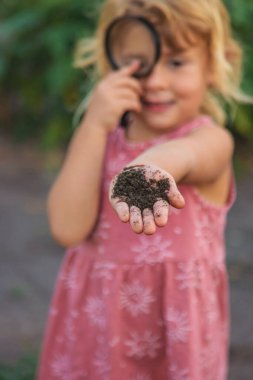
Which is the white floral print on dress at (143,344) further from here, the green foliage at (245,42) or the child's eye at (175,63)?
the green foliage at (245,42)

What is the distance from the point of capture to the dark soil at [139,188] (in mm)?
1765

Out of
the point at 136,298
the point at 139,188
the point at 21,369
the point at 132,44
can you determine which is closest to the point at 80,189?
the point at 136,298

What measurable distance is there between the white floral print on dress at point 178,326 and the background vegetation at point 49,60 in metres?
3.39

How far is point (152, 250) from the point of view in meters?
2.46

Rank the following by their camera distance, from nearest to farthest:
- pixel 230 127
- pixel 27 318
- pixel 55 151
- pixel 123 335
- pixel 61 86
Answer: pixel 123 335 → pixel 27 318 → pixel 61 86 → pixel 230 127 → pixel 55 151

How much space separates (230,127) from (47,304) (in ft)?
9.29

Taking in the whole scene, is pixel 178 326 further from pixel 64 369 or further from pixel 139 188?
pixel 139 188

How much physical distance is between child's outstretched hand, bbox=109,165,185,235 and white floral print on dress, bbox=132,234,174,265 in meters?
0.60

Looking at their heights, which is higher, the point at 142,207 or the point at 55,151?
the point at 142,207

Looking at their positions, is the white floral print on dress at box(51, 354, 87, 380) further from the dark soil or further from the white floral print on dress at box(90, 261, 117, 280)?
the dark soil

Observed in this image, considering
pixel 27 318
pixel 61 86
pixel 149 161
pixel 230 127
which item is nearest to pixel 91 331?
pixel 149 161

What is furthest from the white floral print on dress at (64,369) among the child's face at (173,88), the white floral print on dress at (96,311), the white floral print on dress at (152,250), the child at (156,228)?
the child's face at (173,88)

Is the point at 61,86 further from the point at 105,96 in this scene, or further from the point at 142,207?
the point at 142,207

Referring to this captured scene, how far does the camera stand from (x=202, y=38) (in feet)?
8.33
